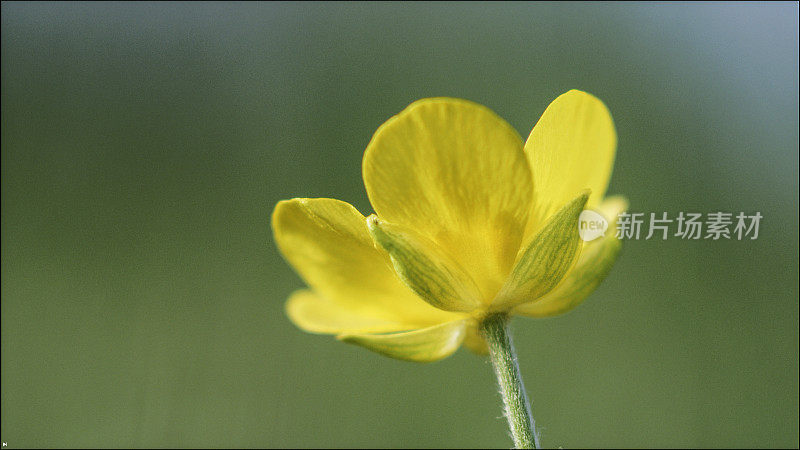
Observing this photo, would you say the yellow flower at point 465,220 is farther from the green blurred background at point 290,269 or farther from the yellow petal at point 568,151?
the green blurred background at point 290,269

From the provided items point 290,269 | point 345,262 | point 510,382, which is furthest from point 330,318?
point 290,269

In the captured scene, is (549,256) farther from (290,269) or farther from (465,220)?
(290,269)

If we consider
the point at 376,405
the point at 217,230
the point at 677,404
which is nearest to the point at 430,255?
the point at 376,405

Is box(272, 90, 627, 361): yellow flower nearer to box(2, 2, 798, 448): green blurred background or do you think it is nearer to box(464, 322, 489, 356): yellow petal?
box(464, 322, 489, 356): yellow petal

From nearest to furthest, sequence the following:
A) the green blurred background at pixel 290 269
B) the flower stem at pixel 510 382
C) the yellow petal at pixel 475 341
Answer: the flower stem at pixel 510 382
the yellow petal at pixel 475 341
the green blurred background at pixel 290 269

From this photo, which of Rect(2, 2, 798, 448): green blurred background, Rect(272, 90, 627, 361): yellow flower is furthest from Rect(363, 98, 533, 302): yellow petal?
Rect(2, 2, 798, 448): green blurred background

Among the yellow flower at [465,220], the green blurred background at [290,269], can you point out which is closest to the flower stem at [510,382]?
the yellow flower at [465,220]

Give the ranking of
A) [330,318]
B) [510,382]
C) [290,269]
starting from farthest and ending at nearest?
[290,269]
[330,318]
[510,382]
